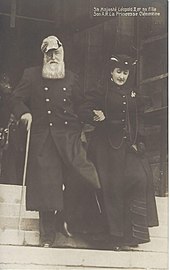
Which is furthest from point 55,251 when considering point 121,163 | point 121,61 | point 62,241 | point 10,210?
point 121,61

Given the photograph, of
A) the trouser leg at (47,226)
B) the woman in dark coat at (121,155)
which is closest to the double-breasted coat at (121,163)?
the woman in dark coat at (121,155)

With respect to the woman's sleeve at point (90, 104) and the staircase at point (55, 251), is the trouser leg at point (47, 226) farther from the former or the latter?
the woman's sleeve at point (90, 104)

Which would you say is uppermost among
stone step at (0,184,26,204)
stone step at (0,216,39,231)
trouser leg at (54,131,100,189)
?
trouser leg at (54,131,100,189)

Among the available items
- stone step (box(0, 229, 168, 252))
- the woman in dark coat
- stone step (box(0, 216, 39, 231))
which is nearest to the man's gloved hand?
the woman in dark coat

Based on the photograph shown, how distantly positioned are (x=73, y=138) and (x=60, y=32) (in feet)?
0.90

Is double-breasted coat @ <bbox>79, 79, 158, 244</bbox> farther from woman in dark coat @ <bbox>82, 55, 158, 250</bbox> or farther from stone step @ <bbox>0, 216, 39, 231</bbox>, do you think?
stone step @ <bbox>0, 216, 39, 231</bbox>

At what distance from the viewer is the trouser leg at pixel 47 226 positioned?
122 centimetres

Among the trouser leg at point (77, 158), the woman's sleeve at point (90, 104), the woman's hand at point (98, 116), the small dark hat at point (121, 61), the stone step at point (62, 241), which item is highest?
the small dark hat at point (121, 61)

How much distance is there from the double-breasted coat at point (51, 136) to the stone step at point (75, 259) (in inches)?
4.2

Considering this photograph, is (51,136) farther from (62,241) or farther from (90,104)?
(62,241)

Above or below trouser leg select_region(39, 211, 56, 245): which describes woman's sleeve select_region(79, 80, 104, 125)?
above

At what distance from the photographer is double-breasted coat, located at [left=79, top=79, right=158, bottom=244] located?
1241 mm

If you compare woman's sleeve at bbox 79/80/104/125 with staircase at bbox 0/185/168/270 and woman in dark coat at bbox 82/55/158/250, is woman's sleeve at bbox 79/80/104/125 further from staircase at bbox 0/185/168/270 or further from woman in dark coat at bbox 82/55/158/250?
staircase at bbox 0/185/168/270

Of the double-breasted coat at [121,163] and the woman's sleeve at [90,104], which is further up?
the woman's sleeve at [90,104]
